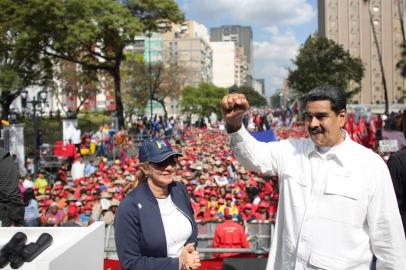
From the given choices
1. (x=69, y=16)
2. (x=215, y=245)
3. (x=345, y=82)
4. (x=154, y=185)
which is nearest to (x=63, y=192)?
(x=215, y=245)

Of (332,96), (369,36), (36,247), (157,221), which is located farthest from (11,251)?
(369,36)

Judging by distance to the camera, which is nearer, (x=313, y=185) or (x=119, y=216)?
(x=313, y=185)

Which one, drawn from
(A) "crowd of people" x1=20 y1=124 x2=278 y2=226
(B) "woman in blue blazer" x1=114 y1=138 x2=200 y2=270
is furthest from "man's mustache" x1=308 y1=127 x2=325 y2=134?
(A) "crowd of people" x1=20 y1=124 x2=278 y2=226

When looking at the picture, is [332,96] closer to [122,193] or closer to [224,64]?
[122,193]

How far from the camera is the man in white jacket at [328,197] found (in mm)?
2371

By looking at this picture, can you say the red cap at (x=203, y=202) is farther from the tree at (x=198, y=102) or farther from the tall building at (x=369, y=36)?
the tall building at (x=369, y=36)

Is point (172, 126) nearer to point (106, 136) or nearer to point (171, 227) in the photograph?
point (106, 136)

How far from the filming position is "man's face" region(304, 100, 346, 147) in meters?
2.51

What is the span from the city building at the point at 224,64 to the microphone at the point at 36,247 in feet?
528

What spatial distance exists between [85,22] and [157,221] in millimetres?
23247

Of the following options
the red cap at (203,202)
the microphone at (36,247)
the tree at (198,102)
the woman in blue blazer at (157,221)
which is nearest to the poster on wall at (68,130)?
the red cap at (203,202)

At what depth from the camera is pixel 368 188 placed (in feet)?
7.89

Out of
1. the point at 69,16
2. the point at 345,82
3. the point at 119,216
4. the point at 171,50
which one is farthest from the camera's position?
the point at 171,50

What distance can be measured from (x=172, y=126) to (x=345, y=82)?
3157 centimetres
